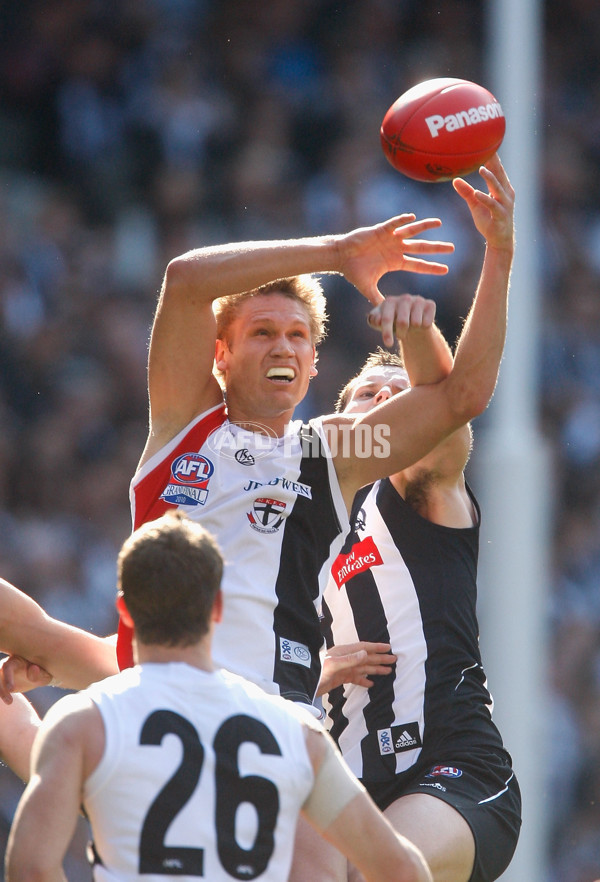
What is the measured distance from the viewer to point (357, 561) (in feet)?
15.9

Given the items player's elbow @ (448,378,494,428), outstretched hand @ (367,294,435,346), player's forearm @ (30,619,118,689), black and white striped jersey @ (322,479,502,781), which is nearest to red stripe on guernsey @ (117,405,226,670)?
player's forearm @ (30,619,118,689)

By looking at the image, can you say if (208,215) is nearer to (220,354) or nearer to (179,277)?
(220,354)

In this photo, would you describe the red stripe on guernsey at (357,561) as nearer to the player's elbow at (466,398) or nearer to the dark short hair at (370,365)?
the dark short hair at (370,365)

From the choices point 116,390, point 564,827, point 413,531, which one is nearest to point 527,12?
point 413,531

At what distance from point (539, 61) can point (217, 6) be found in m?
3.51

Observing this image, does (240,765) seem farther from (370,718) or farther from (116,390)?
(116,390)

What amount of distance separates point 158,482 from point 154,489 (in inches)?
1.0

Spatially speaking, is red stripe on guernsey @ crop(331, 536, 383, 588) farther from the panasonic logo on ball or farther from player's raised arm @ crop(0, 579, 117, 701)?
the panasonic logo on ball

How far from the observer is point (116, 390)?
10148 millimetres

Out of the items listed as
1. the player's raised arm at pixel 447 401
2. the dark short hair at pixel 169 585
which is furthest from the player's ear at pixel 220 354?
the dark short hair at pixel 169 585

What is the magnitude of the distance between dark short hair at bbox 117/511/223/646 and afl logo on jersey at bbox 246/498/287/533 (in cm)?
103

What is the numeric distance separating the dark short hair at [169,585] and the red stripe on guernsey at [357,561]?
1910mm

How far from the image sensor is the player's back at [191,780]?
2764 mm

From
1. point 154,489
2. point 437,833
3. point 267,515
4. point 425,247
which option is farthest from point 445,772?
point 425,247
